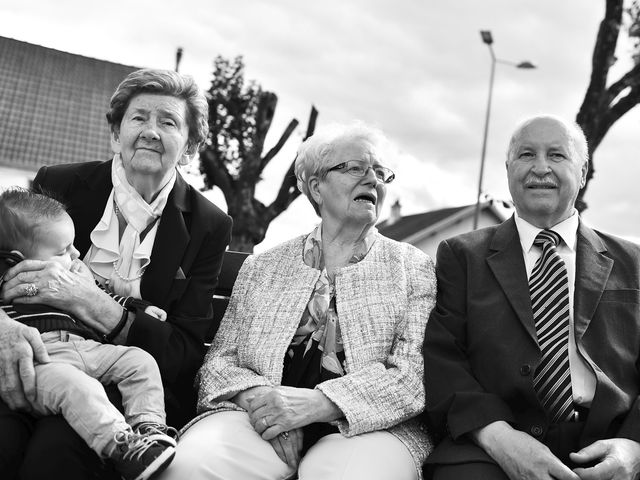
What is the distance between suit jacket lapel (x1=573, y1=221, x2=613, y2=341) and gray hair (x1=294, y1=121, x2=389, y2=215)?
3.34ft

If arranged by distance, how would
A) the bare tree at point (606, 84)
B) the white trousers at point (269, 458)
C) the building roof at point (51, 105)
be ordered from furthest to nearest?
the building roof at point (51, 105) < the bare tree at point (606, 84) < the white trousers at point (269, 458)

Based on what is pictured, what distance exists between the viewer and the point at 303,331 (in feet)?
10.6

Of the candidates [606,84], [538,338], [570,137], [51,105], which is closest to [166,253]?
[538,338]

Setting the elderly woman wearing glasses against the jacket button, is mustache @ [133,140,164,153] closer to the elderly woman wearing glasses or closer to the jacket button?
the elderly woman wearing glasses

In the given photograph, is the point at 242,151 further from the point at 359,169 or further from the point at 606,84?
the point at 359,169

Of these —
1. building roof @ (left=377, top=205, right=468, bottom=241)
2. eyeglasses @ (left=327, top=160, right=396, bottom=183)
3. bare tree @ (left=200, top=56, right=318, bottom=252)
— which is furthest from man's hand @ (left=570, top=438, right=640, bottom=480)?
building roof @ (left=377, top=205, right=468, bottom=241)

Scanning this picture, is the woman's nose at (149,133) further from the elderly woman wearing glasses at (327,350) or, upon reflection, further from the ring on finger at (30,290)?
the ring on finger at (30,290)

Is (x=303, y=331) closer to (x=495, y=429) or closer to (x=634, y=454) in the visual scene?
(x=495, y=429)

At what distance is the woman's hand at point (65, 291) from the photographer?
2699mm

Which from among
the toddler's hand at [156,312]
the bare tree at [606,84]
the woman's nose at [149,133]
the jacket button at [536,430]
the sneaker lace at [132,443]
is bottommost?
the sneaker lace at [132,443]

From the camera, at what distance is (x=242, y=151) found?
1480 centimetres

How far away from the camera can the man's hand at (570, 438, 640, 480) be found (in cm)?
251

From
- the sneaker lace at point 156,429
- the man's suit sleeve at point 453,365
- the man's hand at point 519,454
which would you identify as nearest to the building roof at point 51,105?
the man's suit sleeve at point 453,365

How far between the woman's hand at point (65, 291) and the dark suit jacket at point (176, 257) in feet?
0.76
